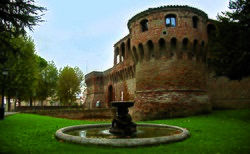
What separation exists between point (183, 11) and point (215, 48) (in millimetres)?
6222

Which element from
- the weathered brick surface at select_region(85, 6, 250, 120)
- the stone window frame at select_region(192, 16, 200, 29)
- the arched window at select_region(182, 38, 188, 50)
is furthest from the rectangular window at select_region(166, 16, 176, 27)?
the stone window frame at select_region(192, 16, 200, 29)

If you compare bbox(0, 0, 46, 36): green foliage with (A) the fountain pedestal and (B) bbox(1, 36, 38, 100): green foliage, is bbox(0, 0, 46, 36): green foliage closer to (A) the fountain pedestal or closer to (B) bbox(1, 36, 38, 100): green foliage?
(A) the fountain pedestal

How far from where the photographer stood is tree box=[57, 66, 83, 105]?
1789 inches

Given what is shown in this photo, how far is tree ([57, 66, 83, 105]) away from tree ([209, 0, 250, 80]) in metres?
35.4

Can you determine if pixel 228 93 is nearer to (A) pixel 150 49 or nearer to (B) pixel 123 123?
(A) pixel 150 49

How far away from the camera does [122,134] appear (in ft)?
28.3

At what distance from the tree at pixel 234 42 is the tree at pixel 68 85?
116 feet

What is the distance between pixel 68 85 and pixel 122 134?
39591 millimetres

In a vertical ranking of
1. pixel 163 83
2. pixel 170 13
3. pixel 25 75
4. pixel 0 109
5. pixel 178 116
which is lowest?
pixel 178 116

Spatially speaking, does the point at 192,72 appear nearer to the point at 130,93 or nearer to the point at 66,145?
the point at 130,93

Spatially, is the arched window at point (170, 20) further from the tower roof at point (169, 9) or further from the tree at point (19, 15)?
the tree at point (19, 15)

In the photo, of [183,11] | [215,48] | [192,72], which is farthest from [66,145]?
[183,11]

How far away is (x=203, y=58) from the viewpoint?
22328 mm

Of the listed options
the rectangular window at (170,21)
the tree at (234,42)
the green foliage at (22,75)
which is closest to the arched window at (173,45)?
the rectangular window at (170,21)
